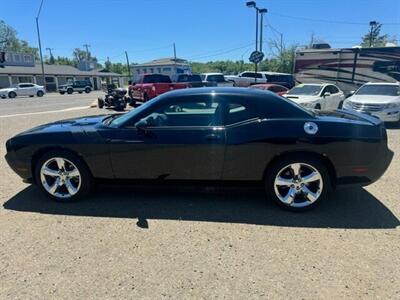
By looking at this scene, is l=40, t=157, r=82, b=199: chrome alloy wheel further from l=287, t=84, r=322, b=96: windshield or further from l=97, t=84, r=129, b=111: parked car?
l=97, t=84, r=129, b=111: parked car

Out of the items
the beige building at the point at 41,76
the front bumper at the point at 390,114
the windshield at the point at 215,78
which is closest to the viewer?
the front bumper at the point at 390,114

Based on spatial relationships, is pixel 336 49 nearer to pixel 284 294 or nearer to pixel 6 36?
pixel 284 294

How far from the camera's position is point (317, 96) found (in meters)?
11.7

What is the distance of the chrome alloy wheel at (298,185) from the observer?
374 cm

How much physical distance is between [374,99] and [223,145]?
9378 millimetres

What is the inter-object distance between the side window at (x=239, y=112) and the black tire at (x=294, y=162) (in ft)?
2.15

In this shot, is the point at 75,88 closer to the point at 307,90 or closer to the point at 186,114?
the point at 307,90

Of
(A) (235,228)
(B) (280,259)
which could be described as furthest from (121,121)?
(B) (280,259)

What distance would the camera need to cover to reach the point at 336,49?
640 inches

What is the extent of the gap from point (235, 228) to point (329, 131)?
5.20ft

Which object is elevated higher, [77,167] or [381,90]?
[381,90]

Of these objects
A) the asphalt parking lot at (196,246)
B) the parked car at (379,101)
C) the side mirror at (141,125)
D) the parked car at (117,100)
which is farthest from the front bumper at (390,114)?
the parked car at (117,100)

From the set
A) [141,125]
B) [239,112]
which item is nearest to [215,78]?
[239,112]

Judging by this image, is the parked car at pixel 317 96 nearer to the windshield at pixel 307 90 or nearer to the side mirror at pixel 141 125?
the windshield at pixel 307 90
